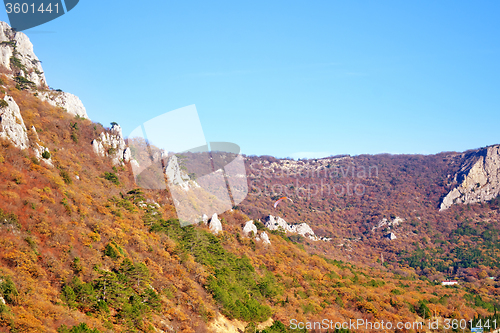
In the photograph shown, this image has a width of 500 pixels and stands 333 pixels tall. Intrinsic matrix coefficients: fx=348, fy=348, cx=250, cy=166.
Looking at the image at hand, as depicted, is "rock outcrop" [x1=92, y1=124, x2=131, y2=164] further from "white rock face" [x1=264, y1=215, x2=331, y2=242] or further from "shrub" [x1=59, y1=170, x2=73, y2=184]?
"white rock face" [x1=264, y1=215, x2=331, y2=242]

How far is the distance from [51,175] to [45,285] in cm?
1240

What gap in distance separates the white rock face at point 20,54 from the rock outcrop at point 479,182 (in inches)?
5185

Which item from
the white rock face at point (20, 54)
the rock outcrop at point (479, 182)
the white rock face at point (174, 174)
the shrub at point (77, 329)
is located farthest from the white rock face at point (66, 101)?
the rock outcrop at point (479, 182)

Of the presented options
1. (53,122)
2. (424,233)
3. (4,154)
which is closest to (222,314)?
(4,154)

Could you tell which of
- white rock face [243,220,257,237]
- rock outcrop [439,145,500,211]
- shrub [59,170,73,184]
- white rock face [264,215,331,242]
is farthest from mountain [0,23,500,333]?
rock outcrop [439,145,500,211]

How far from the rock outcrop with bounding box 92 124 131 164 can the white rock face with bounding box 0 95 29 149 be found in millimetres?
17511

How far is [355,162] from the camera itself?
179 m

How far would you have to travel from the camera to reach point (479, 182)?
132 meters

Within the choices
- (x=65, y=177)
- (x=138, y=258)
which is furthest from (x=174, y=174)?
(x=138, y=258)

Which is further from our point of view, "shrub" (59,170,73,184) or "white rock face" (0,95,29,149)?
"shrub" (59,170,73,184)

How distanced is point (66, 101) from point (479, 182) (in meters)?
141

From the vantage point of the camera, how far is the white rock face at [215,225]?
4619cm

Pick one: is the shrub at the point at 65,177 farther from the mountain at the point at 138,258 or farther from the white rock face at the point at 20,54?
the white rock face at the point at 20,54

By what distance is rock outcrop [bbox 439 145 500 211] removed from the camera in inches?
5098
